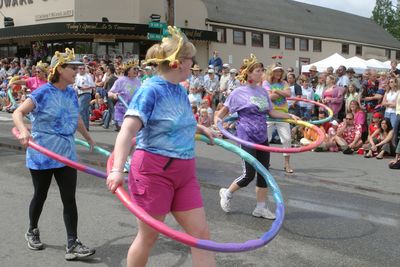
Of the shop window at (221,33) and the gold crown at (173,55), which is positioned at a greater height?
the shop window at (221,33)

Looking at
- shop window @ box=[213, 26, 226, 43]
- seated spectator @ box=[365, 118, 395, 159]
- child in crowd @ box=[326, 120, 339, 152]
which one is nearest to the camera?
seated spectator @ box=[365, 118, 395, 159]

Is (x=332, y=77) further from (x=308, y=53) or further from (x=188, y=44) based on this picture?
(x=308, y=53)

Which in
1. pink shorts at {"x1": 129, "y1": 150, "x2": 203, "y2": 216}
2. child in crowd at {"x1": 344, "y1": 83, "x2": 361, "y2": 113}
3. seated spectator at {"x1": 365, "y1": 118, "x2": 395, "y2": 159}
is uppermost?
child in crowd at {"x1": 344, "y1": 83, "x2": 361, "y2": 113}

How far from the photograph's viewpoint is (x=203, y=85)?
61.3 ft

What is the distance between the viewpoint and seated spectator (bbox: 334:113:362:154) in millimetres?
12812

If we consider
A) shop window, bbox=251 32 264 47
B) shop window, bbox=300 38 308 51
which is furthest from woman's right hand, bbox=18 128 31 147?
shop window, bbox=300 38 308 51

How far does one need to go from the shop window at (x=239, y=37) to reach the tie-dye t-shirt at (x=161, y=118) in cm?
3283

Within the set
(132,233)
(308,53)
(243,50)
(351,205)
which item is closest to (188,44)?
(132,233)

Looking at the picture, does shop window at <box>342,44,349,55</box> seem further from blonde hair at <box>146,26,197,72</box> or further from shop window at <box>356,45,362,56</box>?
blonde hair at <box>146,26,197,72</box>

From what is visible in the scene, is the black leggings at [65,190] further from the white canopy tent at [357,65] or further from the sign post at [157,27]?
the white canopy tent at [357,65]

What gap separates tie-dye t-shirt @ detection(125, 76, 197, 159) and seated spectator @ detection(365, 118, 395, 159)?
9.55 meters

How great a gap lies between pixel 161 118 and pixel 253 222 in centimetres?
318

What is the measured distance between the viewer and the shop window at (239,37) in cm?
3600

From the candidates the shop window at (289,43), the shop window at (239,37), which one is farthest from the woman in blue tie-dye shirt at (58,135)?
the shop window at (289,43)
